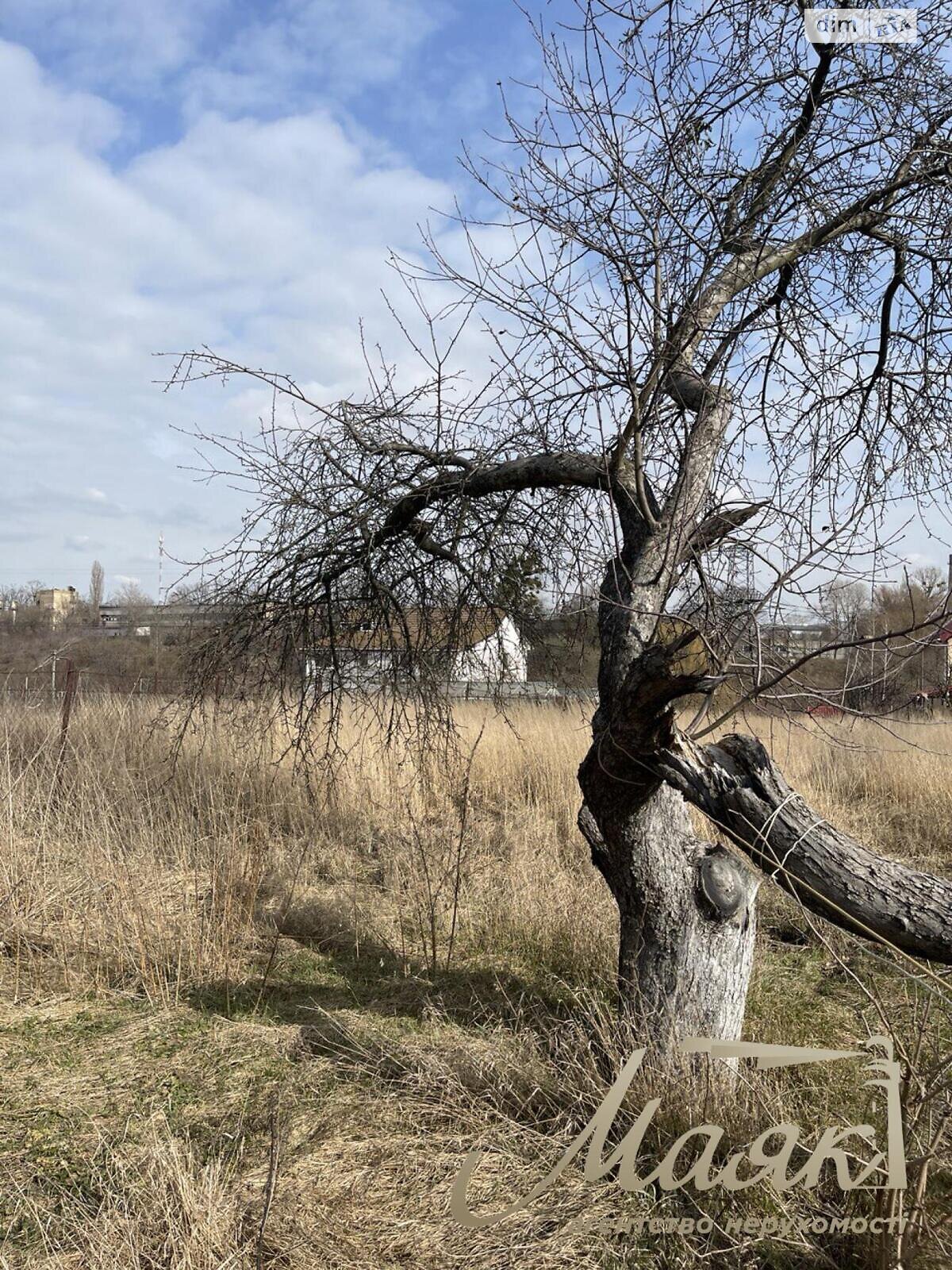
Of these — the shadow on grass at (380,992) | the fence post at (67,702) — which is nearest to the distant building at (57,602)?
the fence post at (67,702)

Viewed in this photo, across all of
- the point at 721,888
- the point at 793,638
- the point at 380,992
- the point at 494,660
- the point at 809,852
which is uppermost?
the point at 793,638

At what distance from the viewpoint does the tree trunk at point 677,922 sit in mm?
3053

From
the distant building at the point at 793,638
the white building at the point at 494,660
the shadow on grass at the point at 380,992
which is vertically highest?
the distant building at the point at 793,638

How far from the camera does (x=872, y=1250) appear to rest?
6.59ft

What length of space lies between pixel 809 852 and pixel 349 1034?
83.4 inches

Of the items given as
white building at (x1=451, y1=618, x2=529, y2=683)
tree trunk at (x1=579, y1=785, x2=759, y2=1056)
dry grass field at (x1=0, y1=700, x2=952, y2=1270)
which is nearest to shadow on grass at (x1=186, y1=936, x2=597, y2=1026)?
dry grass field at (x1=0, y1=700, x2=952, y2=1270)

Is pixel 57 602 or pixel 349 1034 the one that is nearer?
pixel 349 1034

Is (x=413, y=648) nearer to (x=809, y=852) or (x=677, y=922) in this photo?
(x=677, y=922)

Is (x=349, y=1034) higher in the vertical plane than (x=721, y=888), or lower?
lower

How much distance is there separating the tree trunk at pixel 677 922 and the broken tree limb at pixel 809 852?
47 cm

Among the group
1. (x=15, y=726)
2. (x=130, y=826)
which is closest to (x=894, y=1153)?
(x=130, y=826)

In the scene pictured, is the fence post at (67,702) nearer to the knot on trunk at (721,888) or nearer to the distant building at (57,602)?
the knot on trunk at (721,888)

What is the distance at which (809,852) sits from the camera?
2.42 meters

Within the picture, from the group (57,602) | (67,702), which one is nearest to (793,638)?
(67,702)
